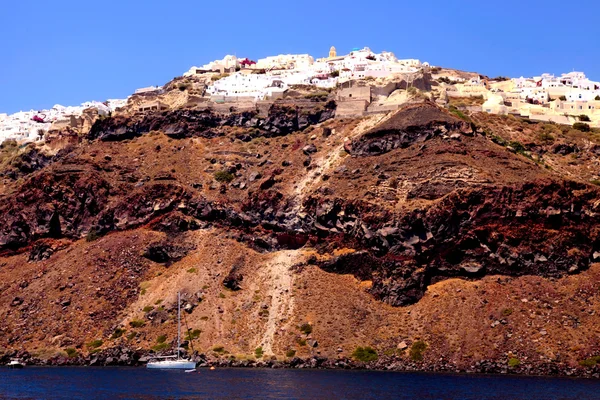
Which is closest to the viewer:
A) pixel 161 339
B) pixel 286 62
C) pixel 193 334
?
pixel 193 334

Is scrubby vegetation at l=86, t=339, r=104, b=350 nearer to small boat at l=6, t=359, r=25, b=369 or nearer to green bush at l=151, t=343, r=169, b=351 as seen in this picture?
green bush at l=151, t=343, r=169, b=351

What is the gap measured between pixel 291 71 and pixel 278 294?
63.0 meters

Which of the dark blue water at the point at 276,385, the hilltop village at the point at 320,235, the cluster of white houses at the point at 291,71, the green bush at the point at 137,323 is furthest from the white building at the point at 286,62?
the dark blue water at the point at 276,385

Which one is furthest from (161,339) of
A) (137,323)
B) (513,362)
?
(513,362)

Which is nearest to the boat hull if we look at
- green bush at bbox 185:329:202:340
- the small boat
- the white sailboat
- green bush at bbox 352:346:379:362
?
the white sailboat

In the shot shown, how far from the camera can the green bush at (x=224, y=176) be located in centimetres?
11900

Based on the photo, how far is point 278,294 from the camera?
9919 cm

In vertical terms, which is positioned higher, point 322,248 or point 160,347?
point 322,248

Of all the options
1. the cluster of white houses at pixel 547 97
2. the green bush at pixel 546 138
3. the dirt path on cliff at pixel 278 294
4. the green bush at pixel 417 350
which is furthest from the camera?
the cluster of white houses at pixel 547 97

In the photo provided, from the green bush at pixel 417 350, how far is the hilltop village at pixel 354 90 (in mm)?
39717

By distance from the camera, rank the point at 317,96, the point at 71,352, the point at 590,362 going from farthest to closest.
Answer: the point at 317,96, the point at 71,352, the point at 590,362

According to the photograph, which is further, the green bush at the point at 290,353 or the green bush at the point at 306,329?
the green bush at the point at 306,329

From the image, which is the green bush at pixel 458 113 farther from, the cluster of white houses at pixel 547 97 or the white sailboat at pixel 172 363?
the white sailboat at pixel 172 363

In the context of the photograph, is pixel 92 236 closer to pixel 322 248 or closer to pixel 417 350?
pixel 322 248
